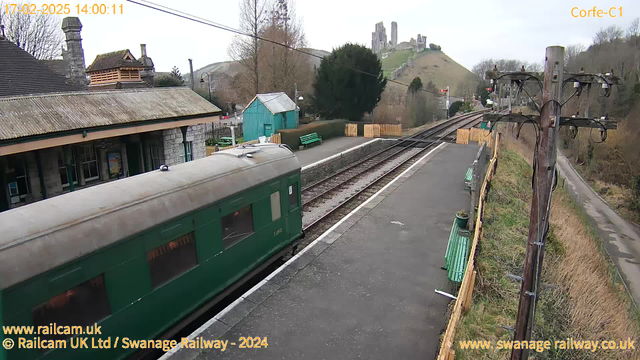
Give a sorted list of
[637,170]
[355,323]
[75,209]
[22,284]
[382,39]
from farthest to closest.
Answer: [382,39]
[637,170]
[355,323]
[75,209]
[22,284]

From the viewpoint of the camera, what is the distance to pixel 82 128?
35.4ft

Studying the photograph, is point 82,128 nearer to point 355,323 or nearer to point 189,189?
point 189,189

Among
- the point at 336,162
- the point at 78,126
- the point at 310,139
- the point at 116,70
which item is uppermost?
the point at 116,70

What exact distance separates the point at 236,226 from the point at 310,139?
19.4m

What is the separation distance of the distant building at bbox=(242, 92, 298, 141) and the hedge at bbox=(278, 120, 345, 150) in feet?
4.07

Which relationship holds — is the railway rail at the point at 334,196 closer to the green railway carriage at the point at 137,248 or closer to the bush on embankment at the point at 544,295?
the green railway carriage at the point at 137,248

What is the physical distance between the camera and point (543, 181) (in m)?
4.54

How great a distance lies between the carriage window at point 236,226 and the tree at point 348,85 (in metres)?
26.6

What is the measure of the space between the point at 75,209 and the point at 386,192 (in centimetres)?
1116

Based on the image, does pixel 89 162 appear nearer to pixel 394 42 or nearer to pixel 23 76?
pixel 23 76

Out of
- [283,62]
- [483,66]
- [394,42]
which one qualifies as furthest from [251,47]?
[394,42]

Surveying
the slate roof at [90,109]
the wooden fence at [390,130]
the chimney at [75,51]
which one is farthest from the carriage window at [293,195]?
the wooden fence at [390,130]

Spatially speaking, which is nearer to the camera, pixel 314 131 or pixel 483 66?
pixel 314 131

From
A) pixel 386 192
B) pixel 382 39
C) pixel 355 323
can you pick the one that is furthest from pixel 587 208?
pixel 382 39
